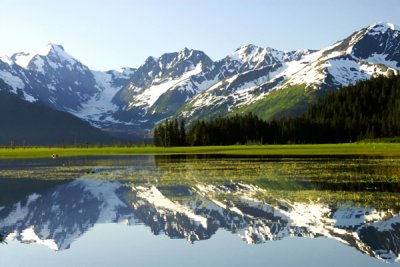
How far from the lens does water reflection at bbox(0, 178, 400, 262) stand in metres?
35.4

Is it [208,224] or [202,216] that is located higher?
[202,216]

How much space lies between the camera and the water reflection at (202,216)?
116ft

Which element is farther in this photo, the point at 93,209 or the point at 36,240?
the point at 93,209

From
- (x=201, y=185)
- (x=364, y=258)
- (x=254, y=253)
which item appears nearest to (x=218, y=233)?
(x=254, y=253)

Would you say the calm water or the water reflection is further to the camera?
the water reflection

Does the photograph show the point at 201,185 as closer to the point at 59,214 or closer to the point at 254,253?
the point at 59,214

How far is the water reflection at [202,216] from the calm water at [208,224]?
0.24 feet

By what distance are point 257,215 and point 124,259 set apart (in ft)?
47.6

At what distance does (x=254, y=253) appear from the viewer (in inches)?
1224

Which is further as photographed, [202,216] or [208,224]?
[202,216]

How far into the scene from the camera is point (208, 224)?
4003 centimetres

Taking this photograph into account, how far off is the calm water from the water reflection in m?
0.07

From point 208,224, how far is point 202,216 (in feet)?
11.1

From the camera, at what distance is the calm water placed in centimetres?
3070
